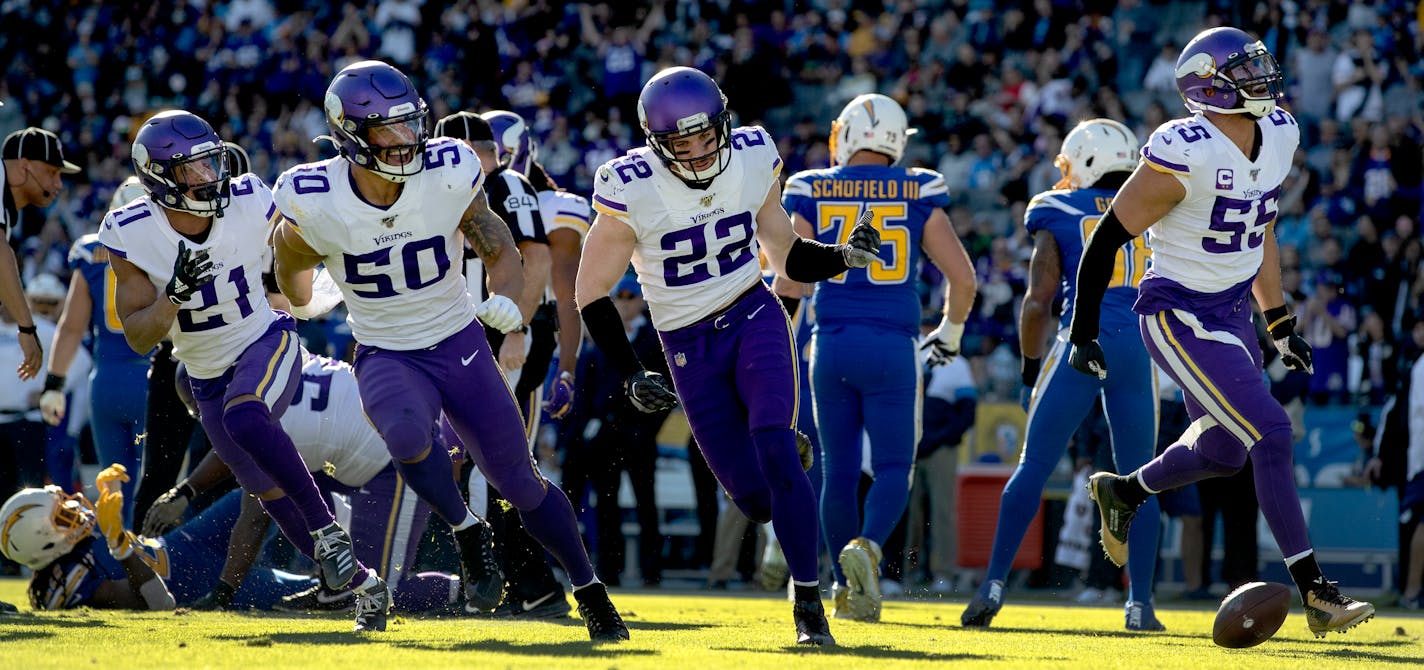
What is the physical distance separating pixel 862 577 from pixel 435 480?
1.95 metres

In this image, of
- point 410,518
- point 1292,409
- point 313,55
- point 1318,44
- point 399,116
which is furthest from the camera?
point 313,55

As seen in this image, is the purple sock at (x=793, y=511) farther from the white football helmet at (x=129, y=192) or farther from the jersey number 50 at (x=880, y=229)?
the white football helmet at (x=129, y=192)

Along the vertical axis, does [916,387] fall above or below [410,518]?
above

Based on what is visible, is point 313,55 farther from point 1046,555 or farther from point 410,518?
point 410,518

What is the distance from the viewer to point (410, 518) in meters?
Result: 7.00

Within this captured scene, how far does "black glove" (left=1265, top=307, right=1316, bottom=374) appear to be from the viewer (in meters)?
5.89

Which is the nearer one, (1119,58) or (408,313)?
(408,313)

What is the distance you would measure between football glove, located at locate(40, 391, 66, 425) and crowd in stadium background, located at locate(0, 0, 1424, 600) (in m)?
4.54

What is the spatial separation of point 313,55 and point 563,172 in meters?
4.27

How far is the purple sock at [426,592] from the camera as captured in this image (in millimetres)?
6852

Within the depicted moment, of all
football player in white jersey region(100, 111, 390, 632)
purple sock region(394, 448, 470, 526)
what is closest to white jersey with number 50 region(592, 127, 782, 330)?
purple sock region(394, 448, 470, 526)

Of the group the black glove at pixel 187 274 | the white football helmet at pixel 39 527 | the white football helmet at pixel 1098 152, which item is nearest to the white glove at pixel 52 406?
the white football helmet at pixel 39 527

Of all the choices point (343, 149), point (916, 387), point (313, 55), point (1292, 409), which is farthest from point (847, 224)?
point (313, 55)

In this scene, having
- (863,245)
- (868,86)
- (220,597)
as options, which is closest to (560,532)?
(863,245)
